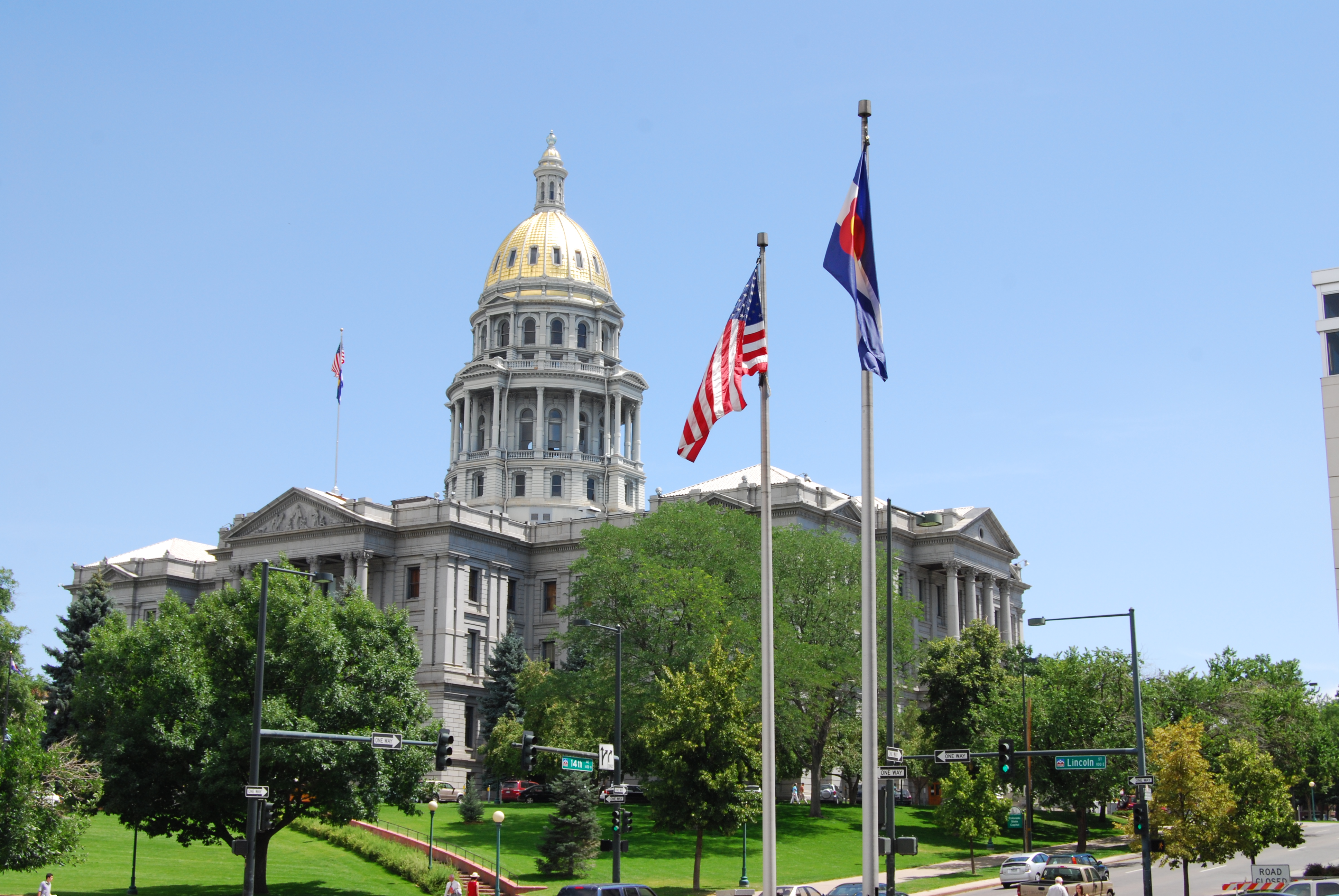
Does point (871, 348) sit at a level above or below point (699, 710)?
above

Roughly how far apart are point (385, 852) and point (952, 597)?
59898mm

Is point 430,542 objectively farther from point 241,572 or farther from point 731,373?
point 731,373

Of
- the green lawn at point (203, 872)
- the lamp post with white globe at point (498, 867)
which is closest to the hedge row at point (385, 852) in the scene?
the green lawn at point (203, 872)

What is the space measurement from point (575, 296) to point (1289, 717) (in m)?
78.2

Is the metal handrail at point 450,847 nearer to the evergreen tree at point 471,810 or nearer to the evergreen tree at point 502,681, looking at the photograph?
the evergreen tree at point 471,810

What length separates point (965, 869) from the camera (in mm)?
66812

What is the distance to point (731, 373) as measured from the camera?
32594mm

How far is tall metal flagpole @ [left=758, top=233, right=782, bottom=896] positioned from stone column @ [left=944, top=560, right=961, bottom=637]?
3230 inches

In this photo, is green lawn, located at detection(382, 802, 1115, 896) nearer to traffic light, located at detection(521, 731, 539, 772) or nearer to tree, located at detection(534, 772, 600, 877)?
tree, located at detection(534, 772, 600, 877)

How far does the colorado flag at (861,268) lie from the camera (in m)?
27.7

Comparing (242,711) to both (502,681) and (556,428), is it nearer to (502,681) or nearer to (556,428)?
(502,681)

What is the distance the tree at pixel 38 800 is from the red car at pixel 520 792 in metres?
35.6

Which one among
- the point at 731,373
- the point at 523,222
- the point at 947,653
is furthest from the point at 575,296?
the point at 731,373

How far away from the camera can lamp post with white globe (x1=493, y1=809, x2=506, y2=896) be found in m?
51.1
